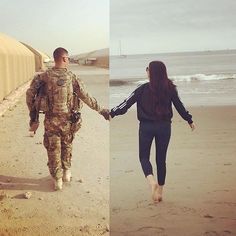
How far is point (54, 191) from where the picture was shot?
3096 mm

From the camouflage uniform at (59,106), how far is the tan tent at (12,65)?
323 cm

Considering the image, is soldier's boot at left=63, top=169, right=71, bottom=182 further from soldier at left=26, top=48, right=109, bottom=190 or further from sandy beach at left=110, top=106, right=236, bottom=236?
sandy beach at left=110, top=106, right=236, bottom=236

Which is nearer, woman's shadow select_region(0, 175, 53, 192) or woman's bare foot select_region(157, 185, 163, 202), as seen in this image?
woman's bare foot select_region(157, 185, 163, 202)

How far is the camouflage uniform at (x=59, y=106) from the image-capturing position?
9.61 feet

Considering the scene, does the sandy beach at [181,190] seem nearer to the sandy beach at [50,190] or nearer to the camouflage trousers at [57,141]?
the sandy beach at [50,190]

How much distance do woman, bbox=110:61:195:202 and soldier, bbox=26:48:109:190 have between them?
1.15ft

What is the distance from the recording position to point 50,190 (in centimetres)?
312

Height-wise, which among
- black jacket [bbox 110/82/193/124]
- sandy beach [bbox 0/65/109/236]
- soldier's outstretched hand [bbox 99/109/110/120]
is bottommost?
sandy beach [bbox 0/65/109/236]


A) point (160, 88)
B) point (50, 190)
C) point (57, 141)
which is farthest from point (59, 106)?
point (160, 88)

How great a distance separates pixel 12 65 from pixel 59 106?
18.6 ft

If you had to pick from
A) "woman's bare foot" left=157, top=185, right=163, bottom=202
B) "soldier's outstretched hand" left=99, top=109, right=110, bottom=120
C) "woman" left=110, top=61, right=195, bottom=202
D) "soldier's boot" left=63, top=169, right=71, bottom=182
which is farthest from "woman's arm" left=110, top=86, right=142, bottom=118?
"soldier's boot" left=63, top=169, right=71, bottom=182

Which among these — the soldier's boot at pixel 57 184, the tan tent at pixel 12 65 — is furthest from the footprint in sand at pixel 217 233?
the tan tent at pixel 12 65

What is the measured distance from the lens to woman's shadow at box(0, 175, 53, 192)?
317 cm

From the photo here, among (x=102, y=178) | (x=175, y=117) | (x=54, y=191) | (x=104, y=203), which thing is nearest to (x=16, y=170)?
(x=54, y=191)
